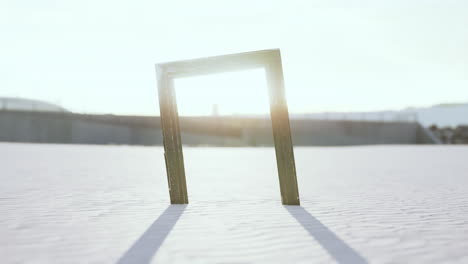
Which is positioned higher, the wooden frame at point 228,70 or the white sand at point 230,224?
the wooden frame at point 228,70

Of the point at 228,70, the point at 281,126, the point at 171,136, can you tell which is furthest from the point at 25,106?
the point at 281,126

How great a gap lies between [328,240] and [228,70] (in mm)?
2750

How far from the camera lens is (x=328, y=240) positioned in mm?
3842

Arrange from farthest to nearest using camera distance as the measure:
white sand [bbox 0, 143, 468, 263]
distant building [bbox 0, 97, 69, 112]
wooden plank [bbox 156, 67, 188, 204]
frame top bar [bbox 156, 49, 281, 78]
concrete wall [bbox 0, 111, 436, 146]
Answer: distant building [bbox 0, 97, 69, 112] < concrete wall [bbox 0, 111, 436, 146] < wooden plank [bbox 156, 67, 188, 204] < frame top bar [bbox 156, 49, 281, 78] < white sand [bbox 0, 143, 468, 263]

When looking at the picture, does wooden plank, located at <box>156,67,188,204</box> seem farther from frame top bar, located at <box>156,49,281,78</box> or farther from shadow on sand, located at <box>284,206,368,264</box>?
shadow on sand, located at <box>284,206,368,264</box>

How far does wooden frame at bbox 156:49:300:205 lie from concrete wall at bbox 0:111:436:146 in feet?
87.1

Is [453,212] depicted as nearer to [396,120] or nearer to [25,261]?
[25,261]

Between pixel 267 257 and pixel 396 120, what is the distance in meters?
40.2

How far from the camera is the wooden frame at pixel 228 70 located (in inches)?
217

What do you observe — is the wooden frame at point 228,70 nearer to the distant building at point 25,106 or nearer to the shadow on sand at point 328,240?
the shadow on sand at point 328,240

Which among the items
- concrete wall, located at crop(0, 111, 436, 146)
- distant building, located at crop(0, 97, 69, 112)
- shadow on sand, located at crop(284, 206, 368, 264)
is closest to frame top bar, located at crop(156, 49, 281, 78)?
shadow on sand, located at crop(284, 206, 368, 264)

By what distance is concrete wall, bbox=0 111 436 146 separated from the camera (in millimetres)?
29047

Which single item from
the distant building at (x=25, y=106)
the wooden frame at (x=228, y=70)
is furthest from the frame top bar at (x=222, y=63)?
the distant building at (x=25, y=106)

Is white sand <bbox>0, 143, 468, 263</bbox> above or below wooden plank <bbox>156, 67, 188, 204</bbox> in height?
below
